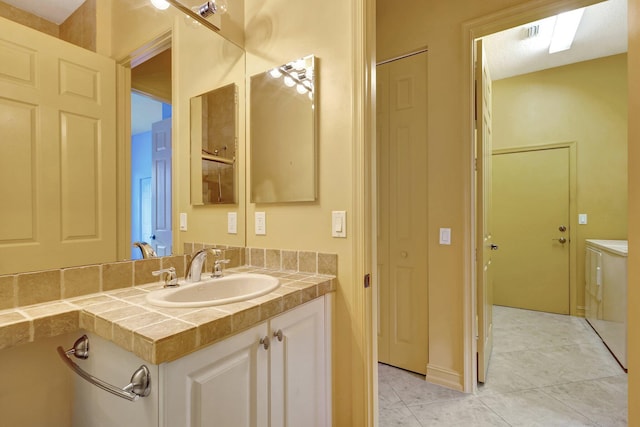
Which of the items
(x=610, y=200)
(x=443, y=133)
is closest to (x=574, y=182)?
(x=610, y=200)

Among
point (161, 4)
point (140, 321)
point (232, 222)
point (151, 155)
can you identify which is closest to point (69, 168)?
point (151, 155)

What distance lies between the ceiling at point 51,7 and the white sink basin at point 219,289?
100 cm

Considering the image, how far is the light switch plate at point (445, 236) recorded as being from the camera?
6.41ft

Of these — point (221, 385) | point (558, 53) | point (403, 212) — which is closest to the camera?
point (221, 385)

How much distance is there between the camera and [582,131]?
3.35 m

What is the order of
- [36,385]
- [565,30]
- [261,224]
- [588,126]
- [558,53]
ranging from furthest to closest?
[588,126], [558,53], [565,30], [261,224], [36,385]

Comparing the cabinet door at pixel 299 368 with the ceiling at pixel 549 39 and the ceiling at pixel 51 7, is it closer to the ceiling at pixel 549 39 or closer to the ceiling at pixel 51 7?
the ceiling at pixel 51 7

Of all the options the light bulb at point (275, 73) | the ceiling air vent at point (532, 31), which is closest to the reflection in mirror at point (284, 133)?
the light bulb at point (275, 73)

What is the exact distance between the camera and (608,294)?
98.7 inches

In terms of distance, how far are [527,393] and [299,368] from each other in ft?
5.82

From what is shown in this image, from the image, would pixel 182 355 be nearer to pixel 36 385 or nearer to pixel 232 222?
pixel 36 385

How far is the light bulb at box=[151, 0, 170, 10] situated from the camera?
1.29 metres

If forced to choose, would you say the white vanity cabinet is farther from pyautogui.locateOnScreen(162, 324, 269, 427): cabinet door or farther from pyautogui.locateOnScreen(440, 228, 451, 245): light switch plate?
pyautogui.locateOnScreen(440, 228, 451, 245): light switch plate

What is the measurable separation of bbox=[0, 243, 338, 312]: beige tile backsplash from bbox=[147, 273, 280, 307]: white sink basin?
6.7 inches
